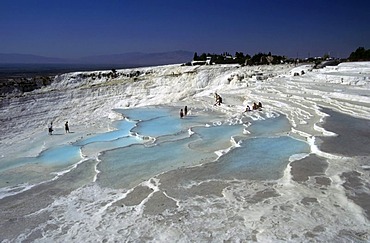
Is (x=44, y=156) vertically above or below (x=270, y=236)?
below

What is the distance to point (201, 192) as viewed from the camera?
525 cm

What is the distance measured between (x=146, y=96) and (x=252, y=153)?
21.6 m

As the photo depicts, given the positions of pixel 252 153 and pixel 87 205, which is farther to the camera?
pixel 252 153

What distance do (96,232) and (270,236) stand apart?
6.81 ft

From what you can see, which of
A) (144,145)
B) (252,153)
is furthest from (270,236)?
(144,145)

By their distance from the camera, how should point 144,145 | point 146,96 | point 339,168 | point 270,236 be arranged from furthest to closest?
point 146,96 < point 144,145 < point 339,168 < point 270,236

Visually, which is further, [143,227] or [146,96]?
[146,96]

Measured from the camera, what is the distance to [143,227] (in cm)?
422

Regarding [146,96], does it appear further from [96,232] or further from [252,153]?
[96,232]

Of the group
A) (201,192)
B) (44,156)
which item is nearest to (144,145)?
(44,156)

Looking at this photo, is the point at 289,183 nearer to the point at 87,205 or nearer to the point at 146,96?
the point at 87,205

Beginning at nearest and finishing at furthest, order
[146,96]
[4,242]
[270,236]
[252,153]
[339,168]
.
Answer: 1. [270,236]
2. [4,242]
3. [339,168]
4. [252,153]
5. [146,96]

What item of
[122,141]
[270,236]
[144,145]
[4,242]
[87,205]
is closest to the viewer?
[270,236]

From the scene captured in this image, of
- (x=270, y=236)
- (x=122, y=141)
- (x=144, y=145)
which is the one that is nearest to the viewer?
(x=270, y=236)
